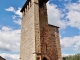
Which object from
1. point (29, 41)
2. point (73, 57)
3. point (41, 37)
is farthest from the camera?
point (73, 57)

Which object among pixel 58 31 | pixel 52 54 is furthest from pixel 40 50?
pixel 58 31

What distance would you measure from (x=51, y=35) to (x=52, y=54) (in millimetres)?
2397

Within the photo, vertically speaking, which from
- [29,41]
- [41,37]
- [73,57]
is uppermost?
[41,37]

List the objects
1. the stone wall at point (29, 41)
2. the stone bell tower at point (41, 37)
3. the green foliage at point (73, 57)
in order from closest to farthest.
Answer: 1. the stone bell tower at point (41, 37)
2. the stone wall at point (29, 41)
3. the green foliage at point (73, 57)

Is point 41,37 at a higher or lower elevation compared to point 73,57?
higher

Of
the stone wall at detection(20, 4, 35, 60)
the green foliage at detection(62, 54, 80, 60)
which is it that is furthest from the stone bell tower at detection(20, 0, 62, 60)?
the green foliage at detection(62, 54, 80, 60)

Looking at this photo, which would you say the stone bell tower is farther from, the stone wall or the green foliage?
the green foliage

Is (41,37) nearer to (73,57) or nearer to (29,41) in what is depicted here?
(29,41)

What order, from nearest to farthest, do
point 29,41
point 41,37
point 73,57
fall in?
point 41,37
point 29,41
point 73,57

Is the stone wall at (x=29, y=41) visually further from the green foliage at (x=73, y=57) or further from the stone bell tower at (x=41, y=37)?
the green foliage at (x=73, y=57)

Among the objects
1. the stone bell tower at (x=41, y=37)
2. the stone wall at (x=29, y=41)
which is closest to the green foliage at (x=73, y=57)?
the stone bell tower at (x=41, y=37)

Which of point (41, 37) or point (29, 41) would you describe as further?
point (29, 41)

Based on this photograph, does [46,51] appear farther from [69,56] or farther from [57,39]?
[69,56]

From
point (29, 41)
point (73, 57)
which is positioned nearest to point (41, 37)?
point (29, 41)
